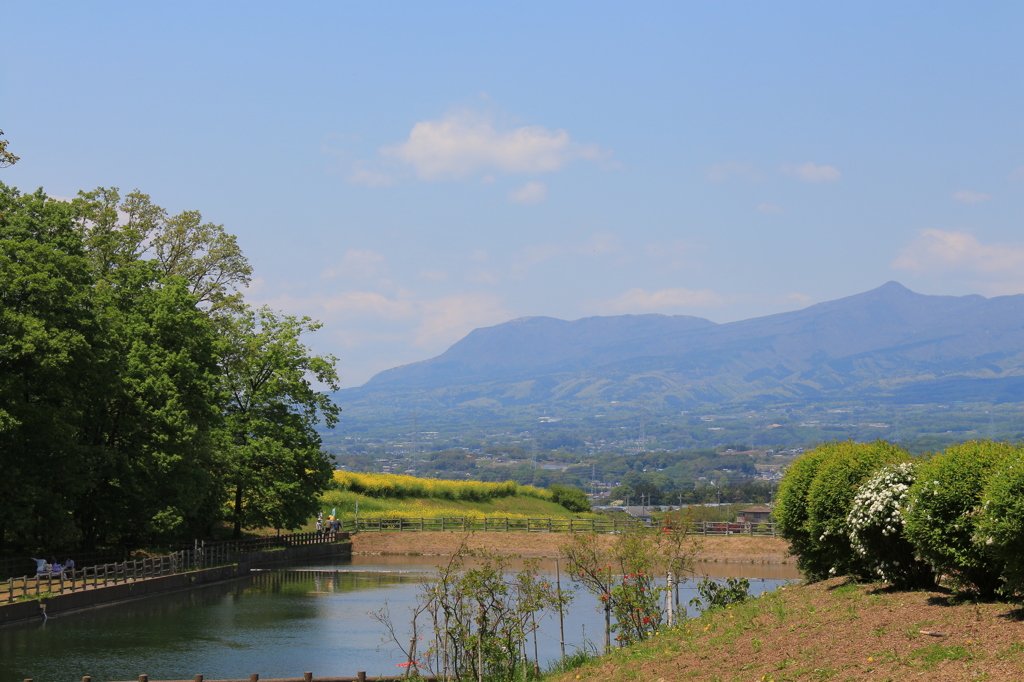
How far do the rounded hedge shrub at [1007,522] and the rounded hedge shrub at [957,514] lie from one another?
60 centimetres

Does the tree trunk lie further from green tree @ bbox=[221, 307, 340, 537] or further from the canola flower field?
the canola flower field

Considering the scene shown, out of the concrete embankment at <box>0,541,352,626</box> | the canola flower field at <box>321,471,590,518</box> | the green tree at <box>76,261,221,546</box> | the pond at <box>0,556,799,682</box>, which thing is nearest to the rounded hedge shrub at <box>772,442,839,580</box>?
the pond at <box>0,556,799,682</box>

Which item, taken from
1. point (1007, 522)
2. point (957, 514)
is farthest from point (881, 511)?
point (1007, 522)

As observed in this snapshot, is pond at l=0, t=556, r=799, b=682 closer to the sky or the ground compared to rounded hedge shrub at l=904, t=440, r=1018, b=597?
closer to the ground

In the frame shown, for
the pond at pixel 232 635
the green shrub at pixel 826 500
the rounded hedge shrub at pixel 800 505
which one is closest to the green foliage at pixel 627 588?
the pond at pixel 232 635

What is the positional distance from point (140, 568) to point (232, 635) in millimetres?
13060

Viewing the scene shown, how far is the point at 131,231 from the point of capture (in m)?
49.8

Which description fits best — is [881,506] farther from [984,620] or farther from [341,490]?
[341,490]

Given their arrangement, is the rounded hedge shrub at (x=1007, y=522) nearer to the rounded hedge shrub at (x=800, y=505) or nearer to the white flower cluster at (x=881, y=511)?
the white flower cluster at (x=881, y=511)

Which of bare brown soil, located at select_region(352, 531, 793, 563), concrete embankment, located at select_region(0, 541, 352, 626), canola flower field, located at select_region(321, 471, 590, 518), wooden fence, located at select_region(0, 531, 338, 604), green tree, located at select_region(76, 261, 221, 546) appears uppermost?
green tree, located at select_region(76, 261, 221, 546)

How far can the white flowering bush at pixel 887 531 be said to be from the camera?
16.3 metres

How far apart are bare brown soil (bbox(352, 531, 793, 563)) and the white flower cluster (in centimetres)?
3454

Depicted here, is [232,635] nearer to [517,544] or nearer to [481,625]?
[481,625]

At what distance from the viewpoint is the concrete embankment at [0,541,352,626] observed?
1053 inches
